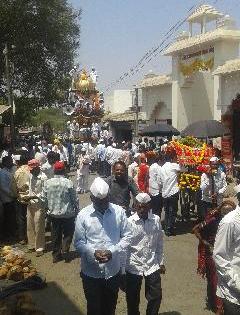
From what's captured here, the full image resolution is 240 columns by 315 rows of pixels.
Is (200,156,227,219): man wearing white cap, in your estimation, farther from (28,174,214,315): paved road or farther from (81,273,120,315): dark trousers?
(81,273,120,315): dark trousers

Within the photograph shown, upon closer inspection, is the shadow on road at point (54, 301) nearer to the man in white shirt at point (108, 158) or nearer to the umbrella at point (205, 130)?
the umbrella at point (205, 130)

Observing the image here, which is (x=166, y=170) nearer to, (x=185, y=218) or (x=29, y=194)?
(x=185, y=218)

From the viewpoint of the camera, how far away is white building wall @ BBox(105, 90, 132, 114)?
50.0 metres

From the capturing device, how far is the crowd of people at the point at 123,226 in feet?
14.7

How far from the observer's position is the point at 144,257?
517 centimetres

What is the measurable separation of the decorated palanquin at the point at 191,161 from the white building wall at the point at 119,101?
129 ft

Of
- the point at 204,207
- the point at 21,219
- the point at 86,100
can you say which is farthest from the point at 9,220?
the point at 86,100

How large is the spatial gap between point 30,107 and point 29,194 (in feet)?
79.4

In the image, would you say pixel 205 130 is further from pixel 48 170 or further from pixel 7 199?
pixel 7 199

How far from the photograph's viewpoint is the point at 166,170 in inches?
387

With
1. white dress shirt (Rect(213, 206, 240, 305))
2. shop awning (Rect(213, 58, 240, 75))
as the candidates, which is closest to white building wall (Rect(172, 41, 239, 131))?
shop awning (Rect(213, 58, 240, 75))

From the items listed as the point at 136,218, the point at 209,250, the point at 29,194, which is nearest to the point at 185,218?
the point at 29,194

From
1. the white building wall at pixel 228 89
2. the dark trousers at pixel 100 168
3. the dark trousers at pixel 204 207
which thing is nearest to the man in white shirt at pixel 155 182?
the dark trousers at pixel 204 207

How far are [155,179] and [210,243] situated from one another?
4.26 meters
